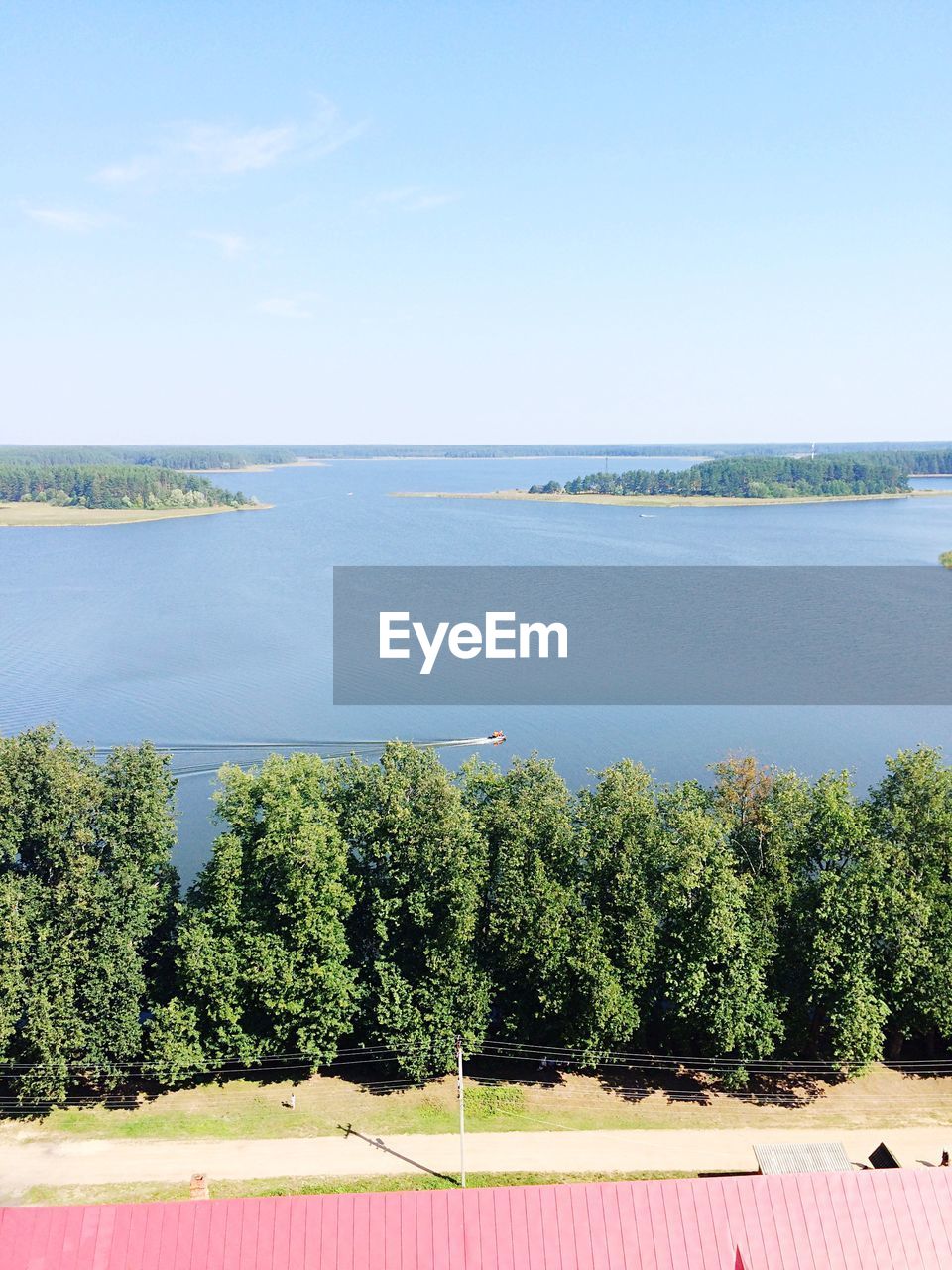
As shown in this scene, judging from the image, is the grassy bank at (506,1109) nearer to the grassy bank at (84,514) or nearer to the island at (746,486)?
the grassy bank at (84,514)

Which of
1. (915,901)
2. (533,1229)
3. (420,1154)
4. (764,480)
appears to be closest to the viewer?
(533,1229)

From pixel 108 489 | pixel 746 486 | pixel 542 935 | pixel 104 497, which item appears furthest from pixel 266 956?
pixel 746 486

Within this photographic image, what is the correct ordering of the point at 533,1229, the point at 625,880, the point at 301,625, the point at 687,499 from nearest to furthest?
the point at 533,1229 → the point at 625,880 → the point at 301,625 → the point at 687,499

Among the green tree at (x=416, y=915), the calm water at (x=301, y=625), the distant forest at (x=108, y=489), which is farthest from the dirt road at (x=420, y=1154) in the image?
the distant forest at (x=108, y=489)

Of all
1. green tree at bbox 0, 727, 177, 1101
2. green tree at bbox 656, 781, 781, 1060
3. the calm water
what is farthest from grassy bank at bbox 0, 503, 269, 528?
green tree at bbox 656, 781, 781, 1060

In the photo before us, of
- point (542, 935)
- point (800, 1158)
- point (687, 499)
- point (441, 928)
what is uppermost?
point (687, 499)

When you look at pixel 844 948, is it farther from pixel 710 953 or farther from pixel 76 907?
pixel 76 907
